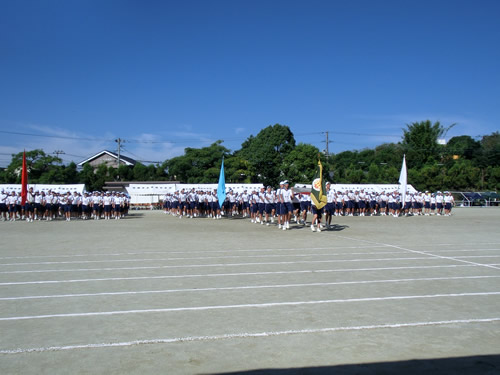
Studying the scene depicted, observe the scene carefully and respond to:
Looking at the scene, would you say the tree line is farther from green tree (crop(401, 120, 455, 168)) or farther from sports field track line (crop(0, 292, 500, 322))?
sports field track line (crop(0, 292, 500, 322))


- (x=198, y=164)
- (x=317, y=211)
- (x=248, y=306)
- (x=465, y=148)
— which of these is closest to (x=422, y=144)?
(x=465, y=148)

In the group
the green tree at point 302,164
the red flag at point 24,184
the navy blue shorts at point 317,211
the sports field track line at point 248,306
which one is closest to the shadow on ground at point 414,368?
the sports field track line at point 248,306

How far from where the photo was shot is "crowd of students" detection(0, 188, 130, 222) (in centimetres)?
2638

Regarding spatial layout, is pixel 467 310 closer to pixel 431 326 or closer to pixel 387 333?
pixel 431 326

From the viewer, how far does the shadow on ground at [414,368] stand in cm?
380

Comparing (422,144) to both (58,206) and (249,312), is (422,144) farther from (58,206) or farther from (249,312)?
(249,312)

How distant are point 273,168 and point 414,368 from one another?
5318 cm

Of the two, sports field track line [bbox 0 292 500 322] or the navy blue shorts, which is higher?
the navy blue shorts

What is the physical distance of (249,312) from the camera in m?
5.73

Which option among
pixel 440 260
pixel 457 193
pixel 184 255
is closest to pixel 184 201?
pixel 184 255

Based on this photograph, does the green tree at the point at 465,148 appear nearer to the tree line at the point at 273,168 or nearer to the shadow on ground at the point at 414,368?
the tree line at the point at 273,168

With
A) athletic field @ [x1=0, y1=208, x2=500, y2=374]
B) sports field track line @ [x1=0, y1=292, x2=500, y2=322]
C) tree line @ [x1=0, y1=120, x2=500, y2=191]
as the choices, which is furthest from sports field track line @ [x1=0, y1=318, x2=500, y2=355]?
tree line @ [x1=0, y1=120, x2=500, y2=191]

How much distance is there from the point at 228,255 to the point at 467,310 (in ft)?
20.0

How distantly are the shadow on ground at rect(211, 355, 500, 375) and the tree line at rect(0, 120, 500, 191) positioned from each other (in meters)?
43.9
